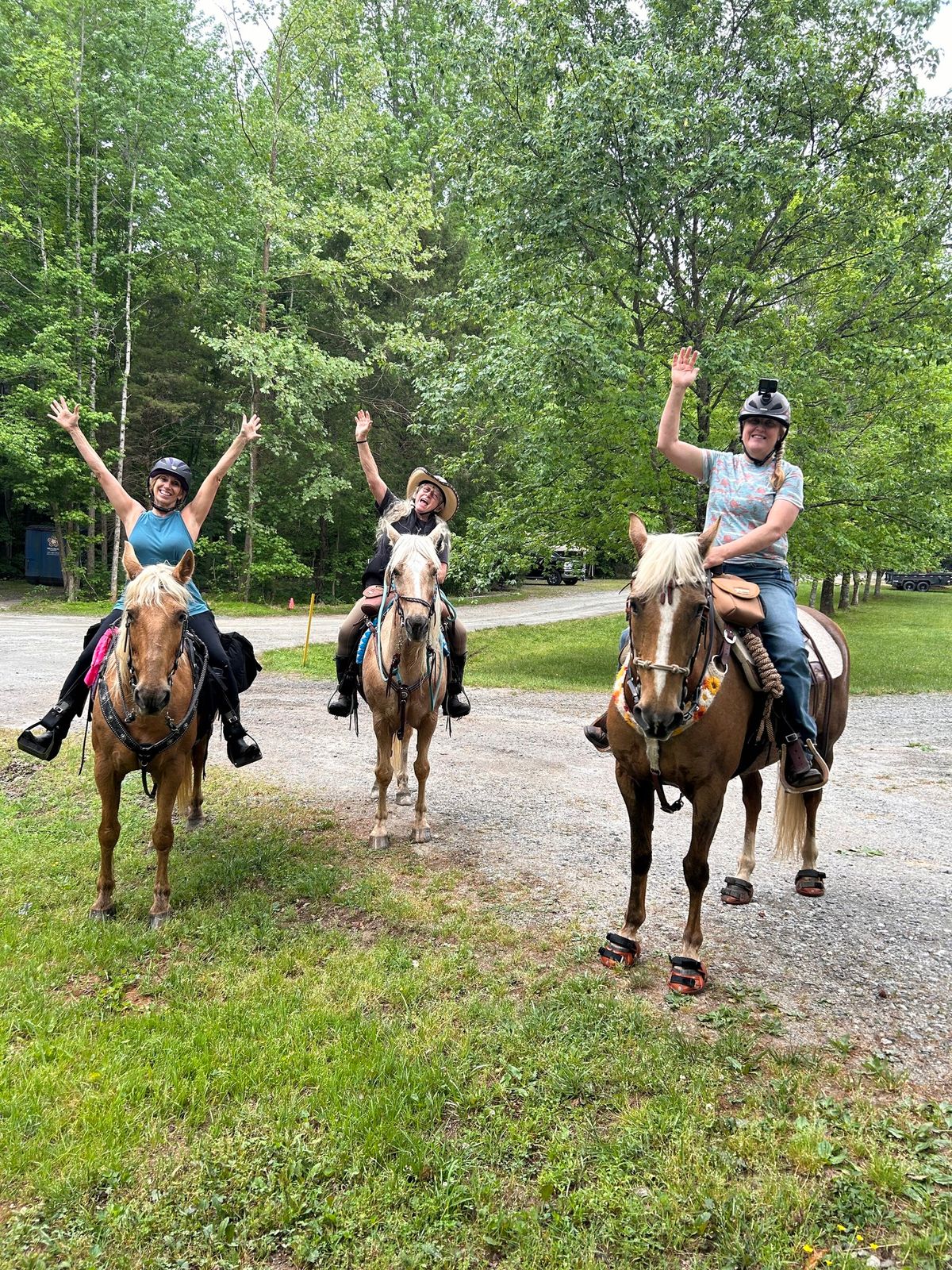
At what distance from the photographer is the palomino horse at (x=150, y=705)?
12.9 ft

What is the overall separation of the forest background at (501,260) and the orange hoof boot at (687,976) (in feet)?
31.1

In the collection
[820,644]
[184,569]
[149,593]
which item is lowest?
[820,644]

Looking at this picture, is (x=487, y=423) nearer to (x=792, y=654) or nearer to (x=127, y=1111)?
(x=792, y=654)

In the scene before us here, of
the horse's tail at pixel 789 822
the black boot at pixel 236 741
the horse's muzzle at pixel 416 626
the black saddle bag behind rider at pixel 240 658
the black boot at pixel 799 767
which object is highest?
the horse's muzzle at pixel 416 626

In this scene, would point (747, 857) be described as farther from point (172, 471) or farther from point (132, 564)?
point (172, 471)

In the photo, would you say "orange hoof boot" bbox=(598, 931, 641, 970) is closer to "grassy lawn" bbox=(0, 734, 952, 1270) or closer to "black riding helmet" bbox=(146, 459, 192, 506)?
"grassy lawn" bbox=(0, 734, 952, 1270)

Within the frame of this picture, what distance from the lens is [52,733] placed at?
4879 mm

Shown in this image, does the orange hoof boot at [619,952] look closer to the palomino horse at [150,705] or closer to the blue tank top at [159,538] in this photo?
the palomino horse at [150,705]

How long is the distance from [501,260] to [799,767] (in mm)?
11980

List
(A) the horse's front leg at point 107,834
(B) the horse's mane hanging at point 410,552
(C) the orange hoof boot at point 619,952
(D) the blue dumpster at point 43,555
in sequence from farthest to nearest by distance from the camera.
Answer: (D) the blue dumpster at point 43,555 → (B) the horse's mane hanging at point 410,552 → (A) the horse's front leg at point 107,834 → (C) the orange hoof boot at point 619,952

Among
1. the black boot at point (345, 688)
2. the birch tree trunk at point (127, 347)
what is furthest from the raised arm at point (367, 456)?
the birch tree trunk at point (127, 347)

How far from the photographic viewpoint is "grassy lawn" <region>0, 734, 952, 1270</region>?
236 centimetres

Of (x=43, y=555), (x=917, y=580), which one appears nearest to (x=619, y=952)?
(x=43, y=555)

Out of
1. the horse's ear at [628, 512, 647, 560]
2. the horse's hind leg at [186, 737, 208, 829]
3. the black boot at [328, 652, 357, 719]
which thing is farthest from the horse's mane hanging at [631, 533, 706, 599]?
the horse's hind leg at [186, 737, 208, 829]
